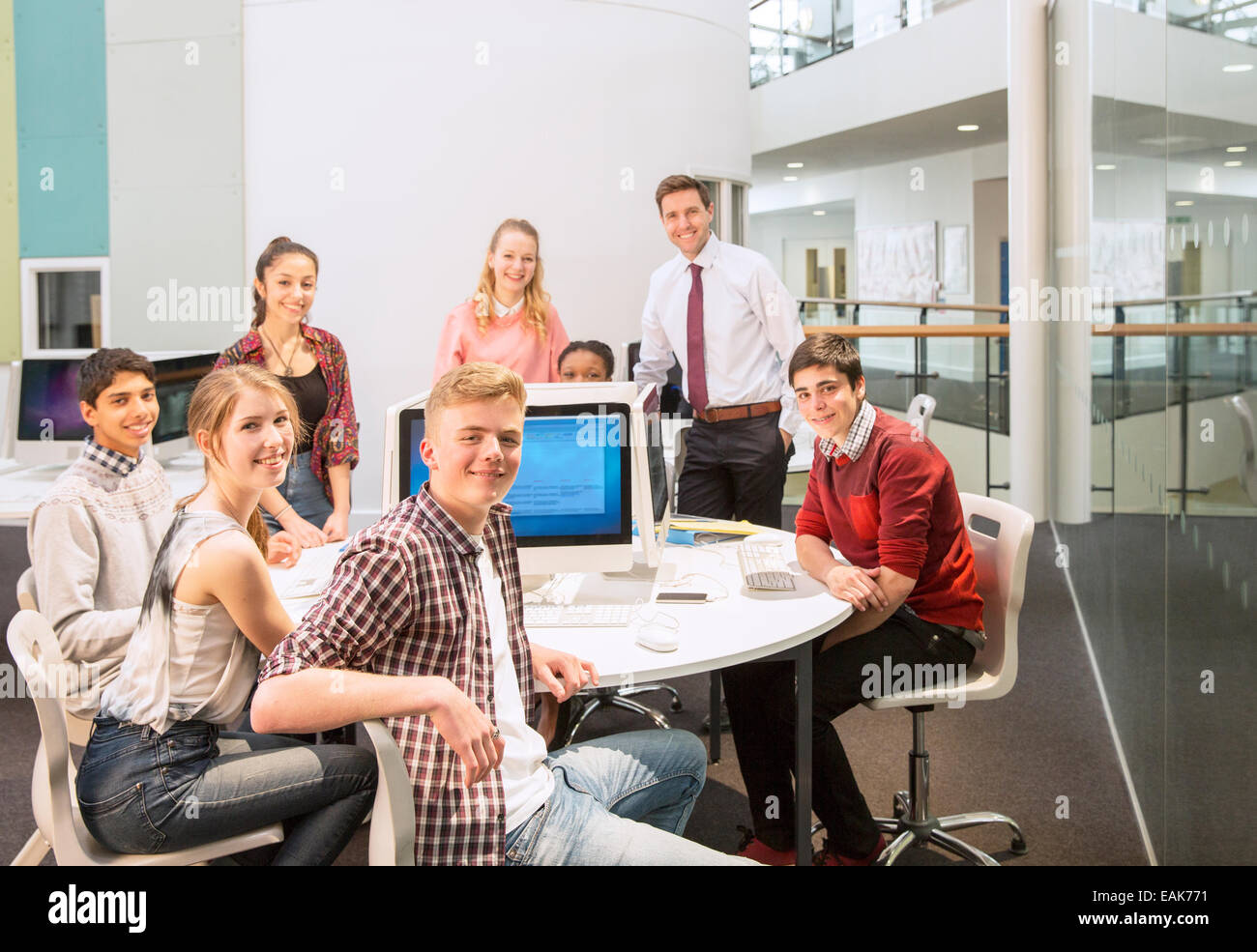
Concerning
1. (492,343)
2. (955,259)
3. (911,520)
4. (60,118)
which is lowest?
(911,520)

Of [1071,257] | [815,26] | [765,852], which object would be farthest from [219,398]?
[815,26]

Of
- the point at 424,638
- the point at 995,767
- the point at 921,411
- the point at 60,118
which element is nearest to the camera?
the point at 424,638

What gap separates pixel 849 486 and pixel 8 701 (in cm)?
327

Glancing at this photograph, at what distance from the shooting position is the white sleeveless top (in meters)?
1.95

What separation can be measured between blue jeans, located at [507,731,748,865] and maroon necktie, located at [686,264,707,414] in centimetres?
220

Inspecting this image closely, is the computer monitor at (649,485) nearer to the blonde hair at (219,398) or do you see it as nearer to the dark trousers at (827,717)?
the dark trousers at (827,717)

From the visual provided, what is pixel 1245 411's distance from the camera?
1676 millimetres

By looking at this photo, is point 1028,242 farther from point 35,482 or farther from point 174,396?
point 35,482

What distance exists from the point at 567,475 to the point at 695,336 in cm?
168

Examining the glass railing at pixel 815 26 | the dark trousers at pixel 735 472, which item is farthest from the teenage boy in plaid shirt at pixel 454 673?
the glass railing at pixel 815 26

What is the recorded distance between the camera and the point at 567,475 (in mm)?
2734
